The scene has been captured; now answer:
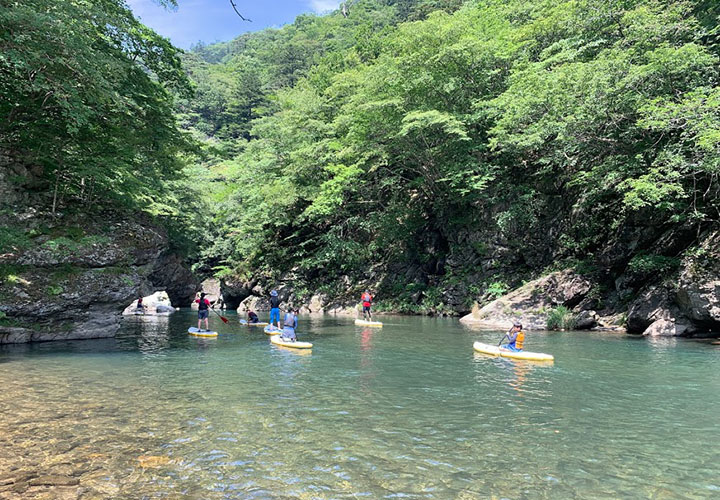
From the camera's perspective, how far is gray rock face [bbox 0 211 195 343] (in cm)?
1370

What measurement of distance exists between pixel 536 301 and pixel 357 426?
56.4ft

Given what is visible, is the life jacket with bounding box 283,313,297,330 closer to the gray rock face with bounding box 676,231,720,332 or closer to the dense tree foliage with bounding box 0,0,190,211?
the dense tree foliage with bounding box 0,0,190,211

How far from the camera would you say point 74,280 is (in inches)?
568

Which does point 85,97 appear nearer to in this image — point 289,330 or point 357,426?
point 289,330

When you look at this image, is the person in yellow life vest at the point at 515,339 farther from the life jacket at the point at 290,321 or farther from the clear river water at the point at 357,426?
the life jacket at the point at 290,321

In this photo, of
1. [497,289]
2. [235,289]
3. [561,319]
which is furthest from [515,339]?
[235,289]

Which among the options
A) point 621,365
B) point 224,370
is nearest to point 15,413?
point 224,370

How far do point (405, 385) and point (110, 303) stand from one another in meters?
11.1

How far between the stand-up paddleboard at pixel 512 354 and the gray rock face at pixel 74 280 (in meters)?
11.5

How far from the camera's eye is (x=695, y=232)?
17.7 metres

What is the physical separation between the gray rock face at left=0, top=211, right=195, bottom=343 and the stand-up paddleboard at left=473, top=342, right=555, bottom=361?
11481 millimetres

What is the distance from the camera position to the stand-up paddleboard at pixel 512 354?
12.3 meters

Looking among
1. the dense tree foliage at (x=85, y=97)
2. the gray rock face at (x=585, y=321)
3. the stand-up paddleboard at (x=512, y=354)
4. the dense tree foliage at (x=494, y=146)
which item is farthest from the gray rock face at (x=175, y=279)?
the gray rock face at (x=585, y=321)

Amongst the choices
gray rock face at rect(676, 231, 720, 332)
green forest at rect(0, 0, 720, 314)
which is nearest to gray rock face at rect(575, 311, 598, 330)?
green forest at rect(0, 0, 720, 314)
